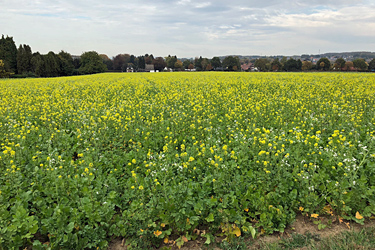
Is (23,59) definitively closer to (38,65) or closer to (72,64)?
(38,65)

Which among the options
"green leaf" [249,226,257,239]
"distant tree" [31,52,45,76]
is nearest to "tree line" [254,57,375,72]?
"distant tree" [31,52,45,76]

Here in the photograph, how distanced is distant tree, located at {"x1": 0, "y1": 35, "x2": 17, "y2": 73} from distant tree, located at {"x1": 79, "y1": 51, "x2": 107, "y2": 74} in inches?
732

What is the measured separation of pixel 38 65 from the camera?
6712 cm

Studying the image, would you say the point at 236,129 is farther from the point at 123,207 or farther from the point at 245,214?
the point at 123,207

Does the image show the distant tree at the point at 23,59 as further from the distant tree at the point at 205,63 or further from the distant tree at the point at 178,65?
the distant tree at the point at 178,65

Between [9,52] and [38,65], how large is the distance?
39.2 feet

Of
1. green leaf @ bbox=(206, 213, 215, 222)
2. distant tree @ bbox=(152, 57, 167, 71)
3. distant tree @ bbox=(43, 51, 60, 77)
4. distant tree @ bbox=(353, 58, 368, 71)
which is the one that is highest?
distant tree @ bbox=(152, 57, 167, 71)

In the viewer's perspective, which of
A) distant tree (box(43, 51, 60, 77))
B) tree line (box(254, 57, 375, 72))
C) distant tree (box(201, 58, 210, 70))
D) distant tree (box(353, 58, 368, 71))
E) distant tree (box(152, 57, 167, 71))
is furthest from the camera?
distant tree (box(152, 57, 167, 71))

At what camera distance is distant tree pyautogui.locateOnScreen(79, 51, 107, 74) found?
83.0 meters

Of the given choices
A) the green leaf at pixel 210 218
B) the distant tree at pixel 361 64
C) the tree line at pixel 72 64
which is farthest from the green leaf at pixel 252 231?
the distant tree at pixel 361 64

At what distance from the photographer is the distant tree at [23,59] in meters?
69.4

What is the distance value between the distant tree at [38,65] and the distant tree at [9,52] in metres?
5.56

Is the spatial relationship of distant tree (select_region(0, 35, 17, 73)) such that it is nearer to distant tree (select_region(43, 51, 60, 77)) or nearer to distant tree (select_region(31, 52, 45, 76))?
distant tree (select_region(31, 52, 45, 76))

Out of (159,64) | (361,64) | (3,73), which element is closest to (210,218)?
(3,73)
